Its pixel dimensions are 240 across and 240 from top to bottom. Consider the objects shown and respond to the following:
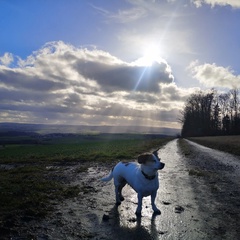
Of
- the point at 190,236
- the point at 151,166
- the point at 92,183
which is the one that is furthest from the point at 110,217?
the point at 92,183

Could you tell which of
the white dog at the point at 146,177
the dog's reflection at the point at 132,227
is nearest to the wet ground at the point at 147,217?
the dog's reflection at the point at 132,227

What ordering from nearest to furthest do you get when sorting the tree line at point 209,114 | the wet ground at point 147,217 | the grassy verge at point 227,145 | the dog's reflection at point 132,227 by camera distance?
the dog's reflection at point 132,227 → the wet ground at point 147,217 → the grassy verge at point 227,145 → the tree line at point 209,114

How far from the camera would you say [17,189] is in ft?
34.7

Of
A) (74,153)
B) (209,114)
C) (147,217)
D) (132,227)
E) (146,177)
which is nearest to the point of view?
(132,227)

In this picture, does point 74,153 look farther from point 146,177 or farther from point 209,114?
point 209,114

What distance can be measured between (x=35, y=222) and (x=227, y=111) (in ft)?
332

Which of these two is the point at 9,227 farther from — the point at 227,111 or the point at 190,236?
the point at 227,111

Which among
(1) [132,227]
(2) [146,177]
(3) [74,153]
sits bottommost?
(3) [74,153]

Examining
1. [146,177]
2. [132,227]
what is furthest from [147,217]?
[146,177]

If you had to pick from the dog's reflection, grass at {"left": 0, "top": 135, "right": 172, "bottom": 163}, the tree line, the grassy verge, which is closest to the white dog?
the dog's reflection

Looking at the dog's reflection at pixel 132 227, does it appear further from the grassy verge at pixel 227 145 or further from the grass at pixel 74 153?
the grassy verge at pixel 227 145

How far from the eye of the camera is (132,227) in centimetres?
669

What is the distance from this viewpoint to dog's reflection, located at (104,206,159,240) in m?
6.14

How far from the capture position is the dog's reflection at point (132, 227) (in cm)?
614
